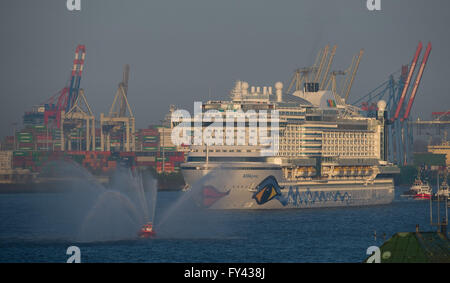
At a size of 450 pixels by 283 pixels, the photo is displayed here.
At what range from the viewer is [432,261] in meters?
33.4

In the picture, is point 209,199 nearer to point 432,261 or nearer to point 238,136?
point 238,136

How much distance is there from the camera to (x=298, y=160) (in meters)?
105

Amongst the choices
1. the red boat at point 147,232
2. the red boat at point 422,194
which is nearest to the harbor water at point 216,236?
the red boat at point 147,232

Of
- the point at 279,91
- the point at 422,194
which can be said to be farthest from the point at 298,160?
the point at 422,194

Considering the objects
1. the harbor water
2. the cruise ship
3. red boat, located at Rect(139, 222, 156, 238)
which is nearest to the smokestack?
the cruise ship

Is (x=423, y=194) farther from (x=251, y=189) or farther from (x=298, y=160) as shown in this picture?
(x=251, y=189)

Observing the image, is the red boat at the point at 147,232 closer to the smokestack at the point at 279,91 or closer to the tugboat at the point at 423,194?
the smokestack at the point at 279,91

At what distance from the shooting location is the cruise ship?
314 ft

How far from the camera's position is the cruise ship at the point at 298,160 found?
3770 inches

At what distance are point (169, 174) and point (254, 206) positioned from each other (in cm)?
10057

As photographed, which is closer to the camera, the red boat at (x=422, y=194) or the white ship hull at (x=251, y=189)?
the white ship hull at (x=251, y=189)

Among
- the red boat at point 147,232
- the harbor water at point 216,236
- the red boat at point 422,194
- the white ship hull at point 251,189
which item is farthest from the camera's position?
the red boat at point 422,194
